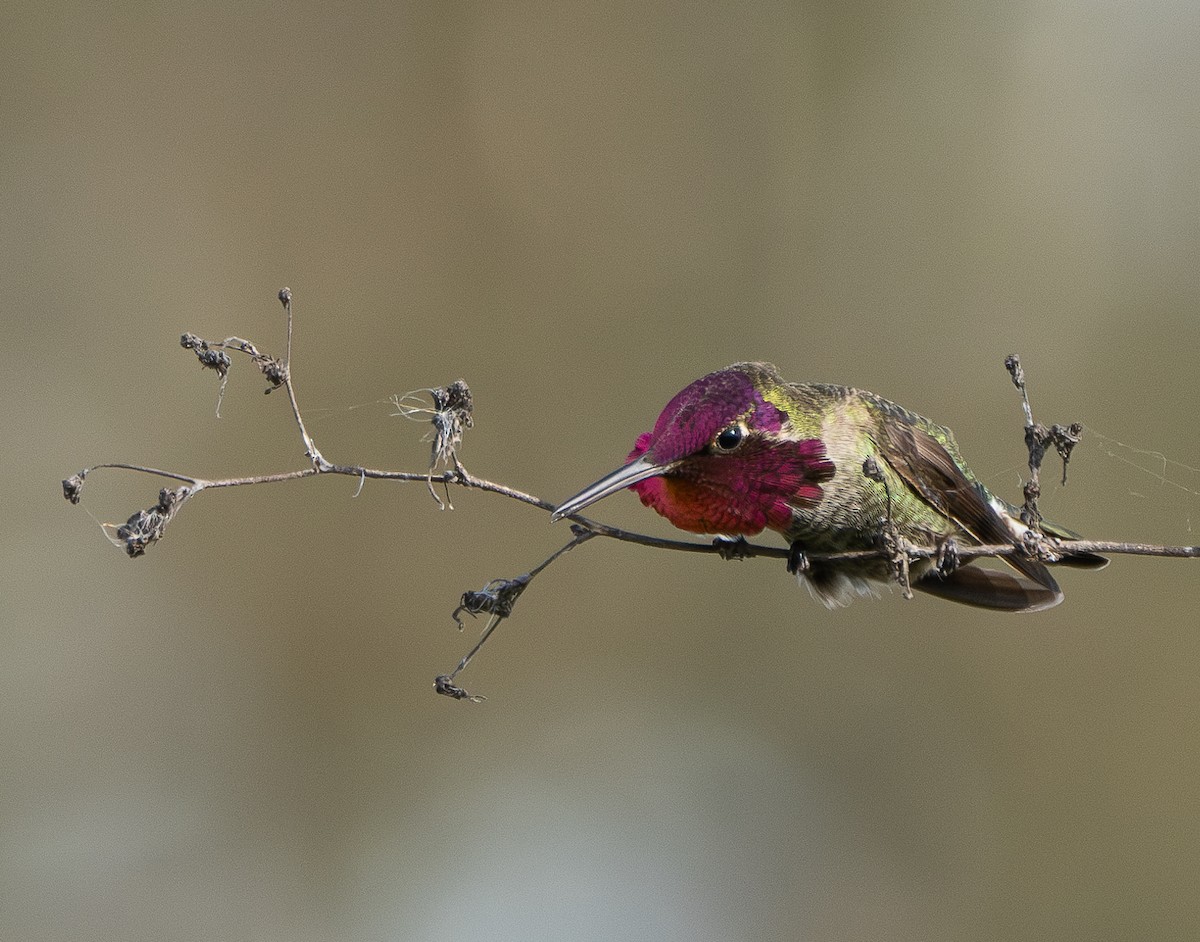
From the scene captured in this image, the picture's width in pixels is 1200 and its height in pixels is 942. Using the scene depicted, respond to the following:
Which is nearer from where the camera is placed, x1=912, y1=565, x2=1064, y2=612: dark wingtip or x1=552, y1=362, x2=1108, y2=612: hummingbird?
Answer: x1=552, y1=362, x2=1108, y2=612: hummingbird

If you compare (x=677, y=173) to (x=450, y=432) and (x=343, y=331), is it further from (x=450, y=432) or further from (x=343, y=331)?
(x=450, y=432)

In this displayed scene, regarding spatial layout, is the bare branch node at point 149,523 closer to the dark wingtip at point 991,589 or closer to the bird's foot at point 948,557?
the bird's foot at point 948,557

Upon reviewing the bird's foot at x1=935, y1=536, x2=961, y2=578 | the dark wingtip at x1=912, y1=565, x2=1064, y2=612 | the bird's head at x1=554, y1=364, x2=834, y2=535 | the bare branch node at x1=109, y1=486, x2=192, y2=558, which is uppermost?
the bare branch node at x1=109, y1=486, x2=192, y2=558

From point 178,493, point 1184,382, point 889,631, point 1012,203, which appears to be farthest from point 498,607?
point 1012,203

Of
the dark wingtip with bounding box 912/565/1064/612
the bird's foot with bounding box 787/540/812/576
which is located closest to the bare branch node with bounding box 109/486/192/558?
the bird's foot with bounding box 787/540/812/576

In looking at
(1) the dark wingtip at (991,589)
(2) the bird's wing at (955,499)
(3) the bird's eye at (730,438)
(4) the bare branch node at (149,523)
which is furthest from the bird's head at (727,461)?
(4) the bare branch node at (149,523)

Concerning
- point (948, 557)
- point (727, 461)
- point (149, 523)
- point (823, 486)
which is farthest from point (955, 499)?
point (149, 523)

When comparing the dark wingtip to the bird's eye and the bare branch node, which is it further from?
the bare branch node

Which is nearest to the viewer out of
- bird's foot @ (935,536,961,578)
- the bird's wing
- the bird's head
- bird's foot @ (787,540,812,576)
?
bird's foot @ (935,536,961,578)

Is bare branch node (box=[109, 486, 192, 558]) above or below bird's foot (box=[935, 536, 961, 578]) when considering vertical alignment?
A: above
